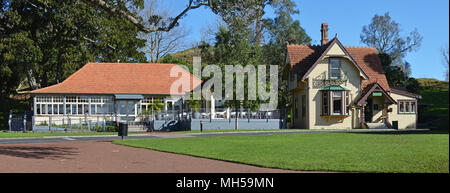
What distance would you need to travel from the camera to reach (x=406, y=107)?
3941 centimetres

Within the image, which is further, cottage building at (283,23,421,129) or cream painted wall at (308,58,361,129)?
cream painted wall at (308,58,361,129)

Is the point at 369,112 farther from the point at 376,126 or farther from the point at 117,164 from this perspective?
the point at 117,164

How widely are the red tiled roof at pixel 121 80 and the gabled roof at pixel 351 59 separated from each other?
9.74 meters

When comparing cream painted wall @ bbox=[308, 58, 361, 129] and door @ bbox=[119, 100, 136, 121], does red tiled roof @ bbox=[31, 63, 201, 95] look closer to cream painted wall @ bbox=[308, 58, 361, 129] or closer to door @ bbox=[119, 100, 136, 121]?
door @ bbox=[119, 100, 136, 121]

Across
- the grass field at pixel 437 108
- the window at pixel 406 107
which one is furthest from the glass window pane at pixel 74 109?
the grass field at pixel 437 108

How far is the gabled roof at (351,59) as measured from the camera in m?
39.2

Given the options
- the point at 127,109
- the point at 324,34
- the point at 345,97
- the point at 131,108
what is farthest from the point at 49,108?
the point at 324,34

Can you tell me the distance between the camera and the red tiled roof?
42.5 m

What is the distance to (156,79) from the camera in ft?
149

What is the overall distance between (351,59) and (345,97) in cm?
316

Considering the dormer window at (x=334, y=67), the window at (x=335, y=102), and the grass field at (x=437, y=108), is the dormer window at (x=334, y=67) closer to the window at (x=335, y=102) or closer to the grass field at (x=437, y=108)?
the window at (x=335, y=102)

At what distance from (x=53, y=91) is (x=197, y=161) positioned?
3089cm

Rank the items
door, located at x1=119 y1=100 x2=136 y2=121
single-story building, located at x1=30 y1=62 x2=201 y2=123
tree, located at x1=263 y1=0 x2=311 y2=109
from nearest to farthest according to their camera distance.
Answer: single-story building, located at x1=30 y1=62 x2=201 y2=123
door, located at x1=119 y1=100 x2=136 y2=121
tree, located at x1=263 y1=0 x2=311 y2=109

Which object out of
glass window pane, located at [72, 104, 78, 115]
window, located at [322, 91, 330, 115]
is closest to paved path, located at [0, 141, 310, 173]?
window, located at [322, 91, 330, 115]
